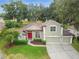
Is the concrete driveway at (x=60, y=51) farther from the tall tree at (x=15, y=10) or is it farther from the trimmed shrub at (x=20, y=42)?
the tall tree at (x=15, y=10)

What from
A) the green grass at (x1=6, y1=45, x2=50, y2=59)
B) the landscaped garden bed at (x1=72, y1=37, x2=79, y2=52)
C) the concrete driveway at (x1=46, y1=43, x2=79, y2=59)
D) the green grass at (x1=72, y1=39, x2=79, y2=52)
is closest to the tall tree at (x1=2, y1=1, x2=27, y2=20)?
the landscaped garden bed at (x1=72, y1=37, x2=79, y2=52)

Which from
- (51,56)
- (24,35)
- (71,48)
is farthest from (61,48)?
(24,35)

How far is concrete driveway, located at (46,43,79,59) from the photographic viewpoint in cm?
2997

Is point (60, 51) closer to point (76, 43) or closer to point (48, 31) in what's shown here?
point (76, 43)

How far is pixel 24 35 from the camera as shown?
143 ft

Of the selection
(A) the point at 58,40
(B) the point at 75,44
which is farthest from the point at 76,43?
(A) the point at 58,40

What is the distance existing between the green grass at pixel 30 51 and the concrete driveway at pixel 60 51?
35.9 inches

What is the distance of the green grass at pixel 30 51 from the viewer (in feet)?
102

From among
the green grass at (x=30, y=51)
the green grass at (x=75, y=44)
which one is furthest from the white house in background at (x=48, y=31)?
the green grass at (x=30, y=51)

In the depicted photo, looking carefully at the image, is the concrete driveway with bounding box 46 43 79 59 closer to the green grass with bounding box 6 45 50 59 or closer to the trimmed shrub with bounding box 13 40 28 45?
the green grass with bounding box 6 45 50 59

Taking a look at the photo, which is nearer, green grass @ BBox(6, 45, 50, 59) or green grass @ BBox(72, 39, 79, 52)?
green grass @ BBox(6, 45, 50, 59)

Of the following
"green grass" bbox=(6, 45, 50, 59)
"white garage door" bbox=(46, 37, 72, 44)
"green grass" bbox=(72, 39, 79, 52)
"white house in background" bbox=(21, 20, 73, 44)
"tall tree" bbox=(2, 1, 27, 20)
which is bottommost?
"green grass" bbox=(6, 45, 50, 59)

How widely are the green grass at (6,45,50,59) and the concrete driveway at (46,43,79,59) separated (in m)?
0.91

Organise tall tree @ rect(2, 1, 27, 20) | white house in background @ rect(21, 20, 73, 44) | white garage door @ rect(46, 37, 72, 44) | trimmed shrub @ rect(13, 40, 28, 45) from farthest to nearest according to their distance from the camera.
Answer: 1. tall tree @ rect(2, 1, 27, 20)
2. white house in background @ rect(21, 20, 73, 44)
3. white garage door @ rect(46, 37, 72, 44)
4. trimmed shrub @ rect(13, 40, 28, 45)
